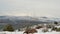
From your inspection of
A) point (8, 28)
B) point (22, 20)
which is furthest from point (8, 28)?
point (22, 20)

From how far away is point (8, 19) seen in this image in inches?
44.7

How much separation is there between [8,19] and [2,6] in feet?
0.56

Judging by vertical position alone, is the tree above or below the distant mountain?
below

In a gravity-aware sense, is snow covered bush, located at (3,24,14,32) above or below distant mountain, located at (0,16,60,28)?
below

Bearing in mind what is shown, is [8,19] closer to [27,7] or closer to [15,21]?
[15,21]

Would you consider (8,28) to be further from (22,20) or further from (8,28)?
(22,20)

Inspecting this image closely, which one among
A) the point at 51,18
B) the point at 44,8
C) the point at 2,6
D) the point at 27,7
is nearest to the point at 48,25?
the point at 51,18

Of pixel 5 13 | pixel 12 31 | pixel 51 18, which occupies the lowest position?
pixel 12 31

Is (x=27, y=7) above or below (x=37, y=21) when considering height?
above

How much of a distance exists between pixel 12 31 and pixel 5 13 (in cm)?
23

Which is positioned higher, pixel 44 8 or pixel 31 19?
pixel 44 8

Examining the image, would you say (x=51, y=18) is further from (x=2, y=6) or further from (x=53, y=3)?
(x=2, y=6)

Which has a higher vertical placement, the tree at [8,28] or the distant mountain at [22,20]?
the distant mountain at [22,20]

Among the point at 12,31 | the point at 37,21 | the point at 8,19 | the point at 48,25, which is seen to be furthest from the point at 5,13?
the point at 48,25
